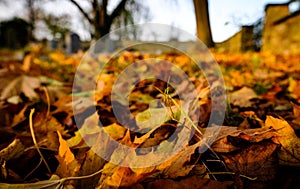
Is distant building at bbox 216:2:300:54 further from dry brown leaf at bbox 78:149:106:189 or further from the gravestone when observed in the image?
dry brown leaf at bbox 78:149:106:189

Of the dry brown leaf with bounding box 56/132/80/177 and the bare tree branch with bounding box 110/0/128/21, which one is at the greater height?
the bare tree branch with bounding box 110/0/128/21

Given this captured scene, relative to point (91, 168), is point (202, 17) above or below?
above

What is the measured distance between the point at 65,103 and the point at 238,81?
88cm

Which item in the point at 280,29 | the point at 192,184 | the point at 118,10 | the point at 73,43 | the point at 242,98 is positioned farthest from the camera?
the point at 280,29

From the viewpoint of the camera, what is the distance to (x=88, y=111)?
815 millimetres

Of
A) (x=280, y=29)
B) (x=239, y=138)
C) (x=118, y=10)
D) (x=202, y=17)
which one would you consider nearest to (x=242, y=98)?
(x=202, y=17)

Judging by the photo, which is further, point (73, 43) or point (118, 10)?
point (73, 43)

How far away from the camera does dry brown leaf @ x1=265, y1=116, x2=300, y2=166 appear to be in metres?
0.36

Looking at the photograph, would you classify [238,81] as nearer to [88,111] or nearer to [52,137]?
[88,111]

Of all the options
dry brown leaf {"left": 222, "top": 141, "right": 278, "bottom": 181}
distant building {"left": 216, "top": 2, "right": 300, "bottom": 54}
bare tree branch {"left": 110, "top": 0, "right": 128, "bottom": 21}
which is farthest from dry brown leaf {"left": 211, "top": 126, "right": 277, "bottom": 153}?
distant building {"left": 216, "top": 2, "right": 300, "bottom": 54}

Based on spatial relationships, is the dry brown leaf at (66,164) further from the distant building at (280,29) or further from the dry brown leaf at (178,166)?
the distant building at (280,29)

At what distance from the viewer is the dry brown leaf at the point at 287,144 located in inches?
14.1

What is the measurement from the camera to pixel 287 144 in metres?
0.37

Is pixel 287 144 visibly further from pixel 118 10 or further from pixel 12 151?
pixel 118 10
